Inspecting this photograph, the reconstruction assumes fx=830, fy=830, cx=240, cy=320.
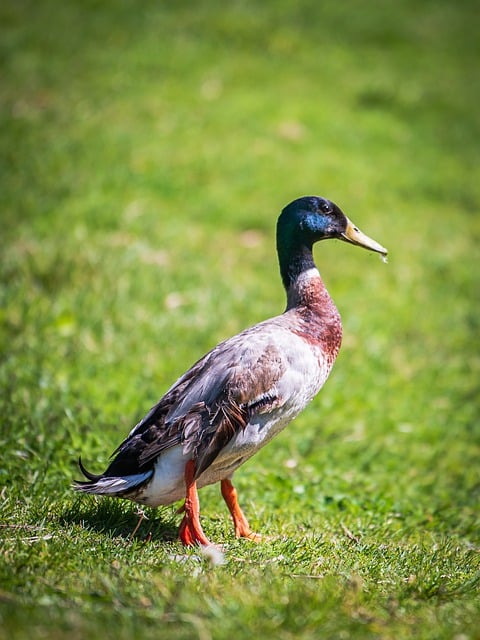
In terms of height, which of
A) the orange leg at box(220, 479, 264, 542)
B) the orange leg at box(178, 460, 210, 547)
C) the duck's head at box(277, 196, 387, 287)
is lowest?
the orange leg at box(220, 479, 264, 542)

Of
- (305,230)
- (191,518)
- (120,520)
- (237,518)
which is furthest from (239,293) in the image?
(191,518)

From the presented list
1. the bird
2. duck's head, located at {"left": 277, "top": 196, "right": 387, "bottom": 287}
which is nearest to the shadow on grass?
the bird

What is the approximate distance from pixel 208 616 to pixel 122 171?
24.1 feet

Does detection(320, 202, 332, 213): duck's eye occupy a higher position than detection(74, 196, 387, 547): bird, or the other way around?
detection(320, 202, 332, 213): duck's eye

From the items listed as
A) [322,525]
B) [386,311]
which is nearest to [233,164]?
[386,311]

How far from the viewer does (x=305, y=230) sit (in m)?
4.23

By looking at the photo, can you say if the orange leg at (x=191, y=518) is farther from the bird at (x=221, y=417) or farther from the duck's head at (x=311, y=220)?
the duck's head at (x=311, y=220)

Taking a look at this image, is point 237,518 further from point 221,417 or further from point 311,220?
point 311,220

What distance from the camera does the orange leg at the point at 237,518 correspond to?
3.96 m

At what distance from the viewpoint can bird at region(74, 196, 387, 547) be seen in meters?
3.71

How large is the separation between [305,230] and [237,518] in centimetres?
148

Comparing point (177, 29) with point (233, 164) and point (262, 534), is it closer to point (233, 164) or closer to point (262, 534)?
point (233, 164)

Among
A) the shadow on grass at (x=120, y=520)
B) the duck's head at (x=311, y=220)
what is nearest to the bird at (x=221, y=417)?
the shadow on grass at (x=120, y=520)

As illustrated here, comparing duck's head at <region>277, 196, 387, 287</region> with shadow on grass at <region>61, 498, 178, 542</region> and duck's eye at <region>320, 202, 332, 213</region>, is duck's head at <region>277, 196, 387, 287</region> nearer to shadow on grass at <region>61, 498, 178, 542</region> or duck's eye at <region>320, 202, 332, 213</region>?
duck's eye at <region>320, 202, 332, 213</region>
